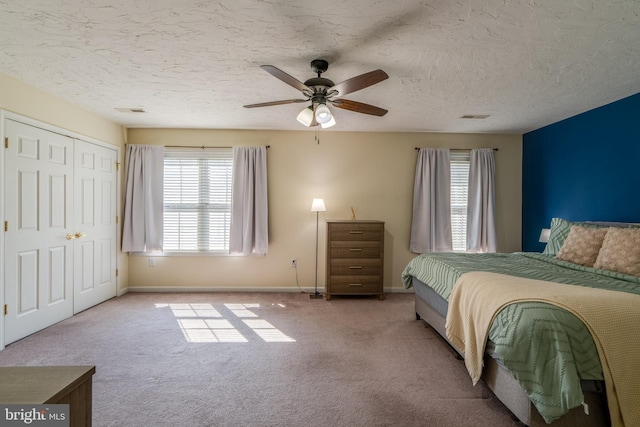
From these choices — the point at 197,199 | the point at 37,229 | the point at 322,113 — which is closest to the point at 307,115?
the point at 322,113

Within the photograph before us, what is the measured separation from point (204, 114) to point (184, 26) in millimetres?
2001

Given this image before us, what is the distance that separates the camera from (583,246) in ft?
9.32

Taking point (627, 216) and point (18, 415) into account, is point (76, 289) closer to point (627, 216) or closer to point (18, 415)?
point (18, 415)

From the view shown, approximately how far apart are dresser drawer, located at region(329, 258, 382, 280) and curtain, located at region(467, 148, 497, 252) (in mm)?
1652

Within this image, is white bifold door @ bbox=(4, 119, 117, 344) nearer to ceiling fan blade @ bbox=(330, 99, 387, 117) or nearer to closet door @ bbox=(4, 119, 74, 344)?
closet door @ bbox=(4, 119, 74, 344)

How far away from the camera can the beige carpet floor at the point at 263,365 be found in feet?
6.37

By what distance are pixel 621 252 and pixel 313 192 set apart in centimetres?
Answer: 355

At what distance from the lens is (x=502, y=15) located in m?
1.90

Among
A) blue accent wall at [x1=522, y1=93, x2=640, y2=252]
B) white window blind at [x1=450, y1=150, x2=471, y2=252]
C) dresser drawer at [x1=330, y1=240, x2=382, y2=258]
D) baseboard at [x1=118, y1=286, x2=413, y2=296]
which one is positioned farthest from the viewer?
white window blind at [x1=450, y1=150, x2=471, y2=252]

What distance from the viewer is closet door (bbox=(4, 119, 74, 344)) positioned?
2.88m

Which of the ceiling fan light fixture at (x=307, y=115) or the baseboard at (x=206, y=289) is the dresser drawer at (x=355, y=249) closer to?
the baseboard at (x=206, y=289)

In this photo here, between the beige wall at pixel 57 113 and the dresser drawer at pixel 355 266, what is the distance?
328 cm

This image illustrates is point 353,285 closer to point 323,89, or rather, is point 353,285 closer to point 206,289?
point 206,289

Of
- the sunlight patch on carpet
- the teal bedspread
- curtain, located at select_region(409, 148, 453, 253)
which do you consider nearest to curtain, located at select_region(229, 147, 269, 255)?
the sunlight patch on carpet
